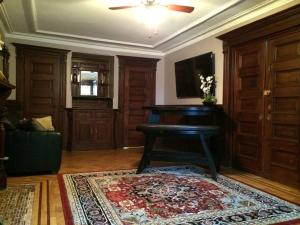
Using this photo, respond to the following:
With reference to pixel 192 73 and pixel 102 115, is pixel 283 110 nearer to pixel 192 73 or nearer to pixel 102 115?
pixel 192 73

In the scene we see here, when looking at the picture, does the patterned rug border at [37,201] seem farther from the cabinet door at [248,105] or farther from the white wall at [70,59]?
the cabinet door at [248,105]

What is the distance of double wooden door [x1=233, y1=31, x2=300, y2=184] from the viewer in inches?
123

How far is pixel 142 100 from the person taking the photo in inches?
246

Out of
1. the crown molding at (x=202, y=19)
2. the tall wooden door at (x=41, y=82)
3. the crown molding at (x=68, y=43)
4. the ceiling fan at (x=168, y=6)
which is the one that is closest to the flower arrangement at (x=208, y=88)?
the crown molding at (x=202, y=19)

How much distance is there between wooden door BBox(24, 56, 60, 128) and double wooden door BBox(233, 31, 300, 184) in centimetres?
366

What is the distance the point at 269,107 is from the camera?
3.46 meters

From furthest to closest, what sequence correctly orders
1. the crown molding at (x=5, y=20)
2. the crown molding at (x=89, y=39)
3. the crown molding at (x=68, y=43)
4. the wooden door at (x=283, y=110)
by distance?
1. the crown molding at (x=68, y=43)
2. the crown molding at (x=89, y=39)
3. the crown molding at (x=5, y=20)
4. the wooden door at (x=283, y=110)

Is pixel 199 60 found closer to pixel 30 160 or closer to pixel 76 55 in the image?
pixel 76 55

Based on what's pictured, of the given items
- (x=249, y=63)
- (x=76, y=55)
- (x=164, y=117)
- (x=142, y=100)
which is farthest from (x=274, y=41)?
(x=76, y=55)

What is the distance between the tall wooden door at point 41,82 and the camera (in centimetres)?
522

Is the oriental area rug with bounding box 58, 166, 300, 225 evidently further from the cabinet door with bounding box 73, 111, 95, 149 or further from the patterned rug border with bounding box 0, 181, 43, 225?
the cabinet door with bounding box 73, 111, 95, 149

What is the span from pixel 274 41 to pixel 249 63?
501mm

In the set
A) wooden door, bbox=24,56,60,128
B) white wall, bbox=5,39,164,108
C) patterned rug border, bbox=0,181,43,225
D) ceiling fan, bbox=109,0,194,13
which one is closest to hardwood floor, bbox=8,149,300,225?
patterned rug border, bbox=0,181,43,225

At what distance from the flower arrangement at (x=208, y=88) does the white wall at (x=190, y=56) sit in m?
0.10
